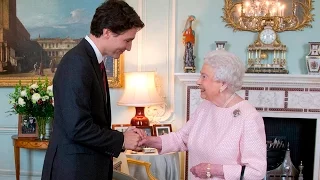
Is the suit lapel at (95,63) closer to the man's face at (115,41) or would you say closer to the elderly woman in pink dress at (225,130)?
the man's face at (115,41)

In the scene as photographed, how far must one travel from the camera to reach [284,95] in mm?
4156

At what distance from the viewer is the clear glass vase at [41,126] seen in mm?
3998

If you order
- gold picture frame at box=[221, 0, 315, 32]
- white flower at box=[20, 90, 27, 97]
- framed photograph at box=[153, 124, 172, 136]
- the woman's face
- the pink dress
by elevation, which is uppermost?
gold picture frame at box=[221, 0, 315, 32]

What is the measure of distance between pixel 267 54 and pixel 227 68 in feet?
7.82

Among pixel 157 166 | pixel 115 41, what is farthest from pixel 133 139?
pixel 157 166

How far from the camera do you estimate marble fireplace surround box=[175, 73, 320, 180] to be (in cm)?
408

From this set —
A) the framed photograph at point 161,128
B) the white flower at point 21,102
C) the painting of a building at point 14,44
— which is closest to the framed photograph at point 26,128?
the white flower at point 21,102

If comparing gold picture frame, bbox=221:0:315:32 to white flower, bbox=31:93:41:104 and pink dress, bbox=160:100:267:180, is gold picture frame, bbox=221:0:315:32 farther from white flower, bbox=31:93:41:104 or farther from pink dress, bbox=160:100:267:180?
pink dress, bbox=160:100:267:180

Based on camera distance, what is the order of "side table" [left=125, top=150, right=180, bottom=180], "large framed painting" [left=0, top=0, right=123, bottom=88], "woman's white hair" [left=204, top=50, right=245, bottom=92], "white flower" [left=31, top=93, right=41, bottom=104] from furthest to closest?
"large framed painting" [left=0, top=0, right=123, bottom=88] → "white flower" [left=31, top=93, right=41, bottom=104] → "side table" [left=125, top=150, right=180, bottom=180] → "woman's white hair" [left=204, top=50, right=245, bottom=92]

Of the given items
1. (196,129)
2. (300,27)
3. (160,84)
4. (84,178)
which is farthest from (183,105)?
(84,178)

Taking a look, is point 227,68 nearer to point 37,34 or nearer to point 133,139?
point 133,139

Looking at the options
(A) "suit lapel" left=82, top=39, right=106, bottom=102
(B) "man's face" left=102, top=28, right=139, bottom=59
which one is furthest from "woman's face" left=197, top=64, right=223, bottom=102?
(A) "suit lapel" left=82, top=39, right=106, bottom=102

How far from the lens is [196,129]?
220 centimetres

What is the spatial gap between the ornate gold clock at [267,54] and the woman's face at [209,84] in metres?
2.18
